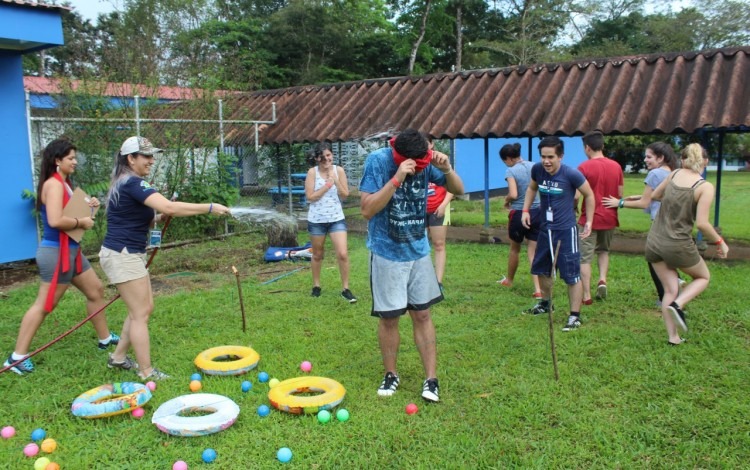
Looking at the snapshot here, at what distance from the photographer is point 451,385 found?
443cm

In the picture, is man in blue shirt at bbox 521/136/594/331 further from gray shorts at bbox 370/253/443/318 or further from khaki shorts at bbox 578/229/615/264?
gray shorts at bbox 370/253/443/318

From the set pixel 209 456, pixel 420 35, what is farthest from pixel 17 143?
pixel 420 35

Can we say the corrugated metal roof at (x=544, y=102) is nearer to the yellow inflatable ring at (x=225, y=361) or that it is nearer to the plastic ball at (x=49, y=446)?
the yellow inflatable ring at (x=225, y=361)

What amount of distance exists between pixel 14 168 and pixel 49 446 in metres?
6.61

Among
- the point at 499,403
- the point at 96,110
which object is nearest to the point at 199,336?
the point at 499,403

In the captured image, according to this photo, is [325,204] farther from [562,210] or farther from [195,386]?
[195,386]

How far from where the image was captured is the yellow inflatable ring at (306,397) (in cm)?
398

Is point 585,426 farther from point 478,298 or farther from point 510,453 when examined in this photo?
point 478,298

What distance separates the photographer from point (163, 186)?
10.9 m

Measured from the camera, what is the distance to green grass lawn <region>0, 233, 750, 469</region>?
350cm

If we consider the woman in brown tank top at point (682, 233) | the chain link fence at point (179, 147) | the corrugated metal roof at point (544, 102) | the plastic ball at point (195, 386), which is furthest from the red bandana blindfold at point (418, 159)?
the corrugated metal roof at point (544, 102)

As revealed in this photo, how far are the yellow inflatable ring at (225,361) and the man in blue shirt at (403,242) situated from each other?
1.27 metres

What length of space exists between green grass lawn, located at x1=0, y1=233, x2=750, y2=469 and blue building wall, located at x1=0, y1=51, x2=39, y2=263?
1.92 m

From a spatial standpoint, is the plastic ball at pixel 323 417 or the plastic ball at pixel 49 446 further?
the plastic ball at pixel 323 417
